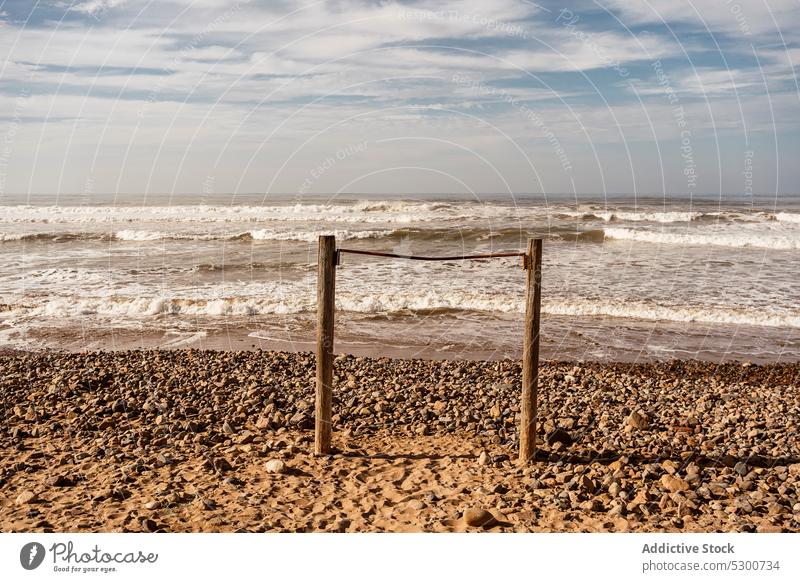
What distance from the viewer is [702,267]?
2023cm

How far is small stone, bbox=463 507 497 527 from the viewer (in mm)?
4832

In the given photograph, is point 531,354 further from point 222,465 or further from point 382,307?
point 382,307

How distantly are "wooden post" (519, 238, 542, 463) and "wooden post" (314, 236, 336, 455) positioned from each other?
6.44 feet

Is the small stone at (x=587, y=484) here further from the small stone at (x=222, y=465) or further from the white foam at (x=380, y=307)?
the white foam at (x=380, y=307)

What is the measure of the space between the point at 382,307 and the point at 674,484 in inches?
394

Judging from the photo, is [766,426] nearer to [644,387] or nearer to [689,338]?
[644,387]

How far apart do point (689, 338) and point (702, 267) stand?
9.48 m

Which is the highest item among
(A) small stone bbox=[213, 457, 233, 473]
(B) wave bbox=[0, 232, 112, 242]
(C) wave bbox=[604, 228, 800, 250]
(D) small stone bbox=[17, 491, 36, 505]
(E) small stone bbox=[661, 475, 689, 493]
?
(C) wave bbox=[604, 228, 800, 250]

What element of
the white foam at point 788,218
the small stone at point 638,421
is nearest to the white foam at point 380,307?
the small stone at point 638,421

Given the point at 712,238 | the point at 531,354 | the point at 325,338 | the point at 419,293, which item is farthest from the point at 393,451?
the point at 712,238

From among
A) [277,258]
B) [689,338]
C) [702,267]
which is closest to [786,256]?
[702,267]

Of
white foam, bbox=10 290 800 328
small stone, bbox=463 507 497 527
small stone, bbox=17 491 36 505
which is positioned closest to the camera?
small stone, bbox=463 507 497 527

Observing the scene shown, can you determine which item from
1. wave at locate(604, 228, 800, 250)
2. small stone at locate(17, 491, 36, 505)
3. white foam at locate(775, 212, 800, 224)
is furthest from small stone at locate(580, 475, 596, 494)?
white foam at locate(775, 212, 800, 224)

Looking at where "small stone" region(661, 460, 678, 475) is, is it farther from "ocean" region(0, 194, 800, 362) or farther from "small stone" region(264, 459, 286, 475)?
"ocean" region(0, 194, 800, 362)
